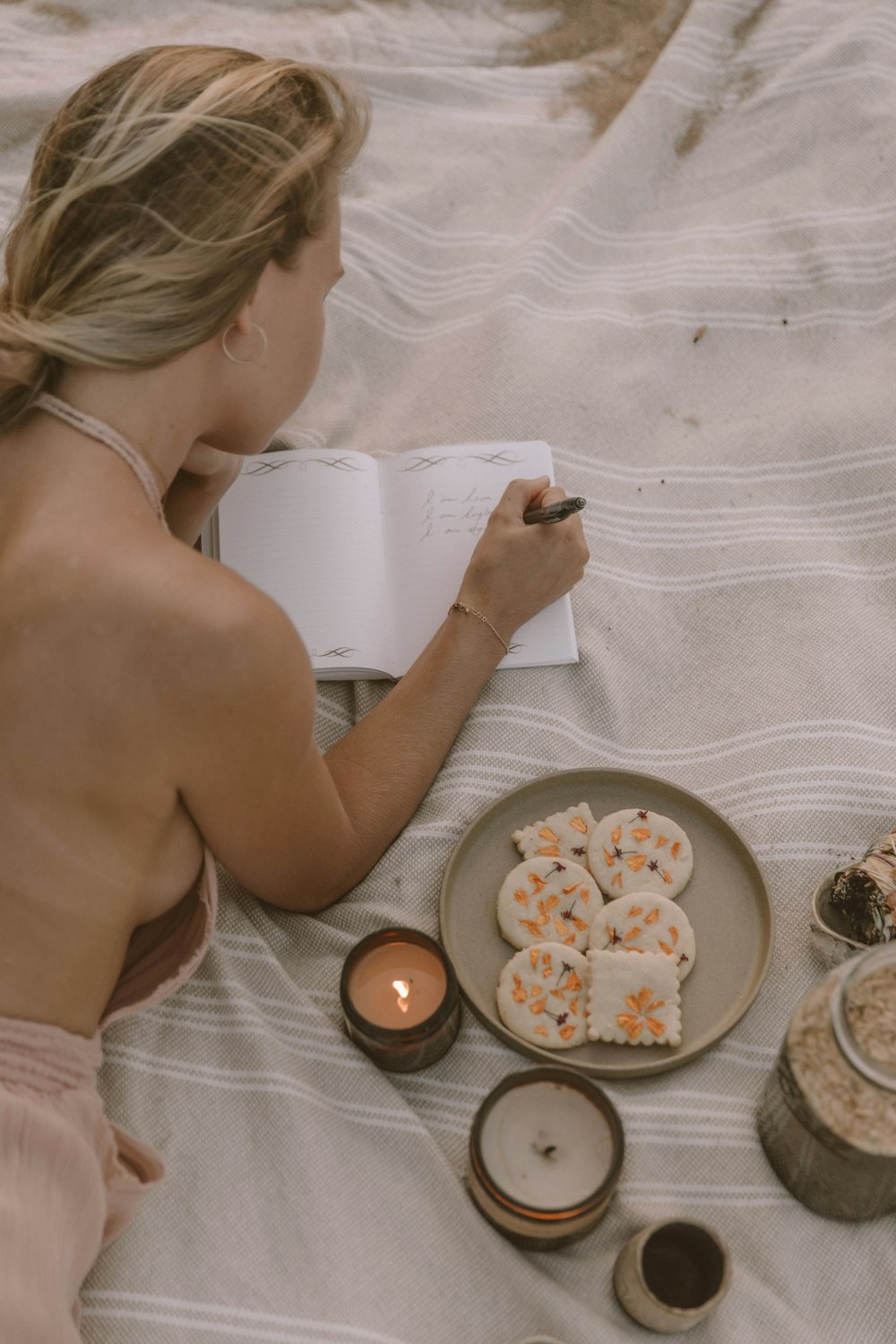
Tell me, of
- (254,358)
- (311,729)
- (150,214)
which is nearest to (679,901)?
(311,729)

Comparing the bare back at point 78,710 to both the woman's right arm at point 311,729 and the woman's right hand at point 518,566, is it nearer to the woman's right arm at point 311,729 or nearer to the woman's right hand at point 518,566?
the woman's right arm at point 311,729

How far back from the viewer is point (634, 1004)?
98 cm

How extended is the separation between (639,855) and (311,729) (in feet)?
1.15

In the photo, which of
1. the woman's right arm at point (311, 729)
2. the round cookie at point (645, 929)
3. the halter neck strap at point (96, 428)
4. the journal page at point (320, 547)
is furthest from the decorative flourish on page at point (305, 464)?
the round cookie at point (645, 929)

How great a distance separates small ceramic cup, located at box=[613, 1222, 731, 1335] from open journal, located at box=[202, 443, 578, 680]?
606 mm

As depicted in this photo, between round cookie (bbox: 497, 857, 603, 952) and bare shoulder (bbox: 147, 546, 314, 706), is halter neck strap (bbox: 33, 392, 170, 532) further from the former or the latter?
round cookie (bbox: 497, 857, 603, 952)

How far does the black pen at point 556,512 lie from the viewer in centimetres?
122

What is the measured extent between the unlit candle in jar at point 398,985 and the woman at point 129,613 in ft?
0.37

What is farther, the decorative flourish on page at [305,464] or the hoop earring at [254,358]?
the decorative flourish on page at [305,464]

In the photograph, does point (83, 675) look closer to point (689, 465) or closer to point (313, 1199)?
point (313, 1199)

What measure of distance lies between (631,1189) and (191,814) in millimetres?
490

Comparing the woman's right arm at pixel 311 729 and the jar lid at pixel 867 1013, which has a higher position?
the jar lid at pixel 867 1013

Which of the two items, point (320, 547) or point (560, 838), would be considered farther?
point (320, 547)

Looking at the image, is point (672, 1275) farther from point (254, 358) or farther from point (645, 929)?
point (254, 358)
